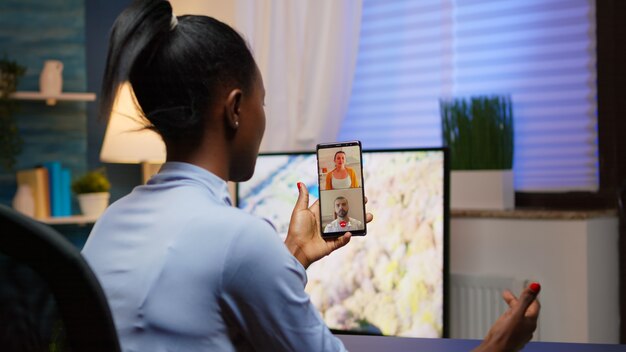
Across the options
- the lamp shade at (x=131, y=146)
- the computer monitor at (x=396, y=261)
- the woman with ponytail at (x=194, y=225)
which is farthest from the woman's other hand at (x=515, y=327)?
the lamp shade at (x=131, y=146)

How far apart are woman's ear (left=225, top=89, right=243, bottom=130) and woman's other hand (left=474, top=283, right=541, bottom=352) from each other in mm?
375

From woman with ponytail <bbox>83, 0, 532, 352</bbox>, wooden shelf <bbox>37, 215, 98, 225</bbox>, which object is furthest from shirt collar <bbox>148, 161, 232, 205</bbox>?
wooden shelf <bbox>37, 215, 98, 225</bbox>

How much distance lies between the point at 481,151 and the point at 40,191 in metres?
1.96

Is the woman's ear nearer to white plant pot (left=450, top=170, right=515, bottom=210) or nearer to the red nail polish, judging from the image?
the red nail polish

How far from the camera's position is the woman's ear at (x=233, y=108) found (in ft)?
3.08

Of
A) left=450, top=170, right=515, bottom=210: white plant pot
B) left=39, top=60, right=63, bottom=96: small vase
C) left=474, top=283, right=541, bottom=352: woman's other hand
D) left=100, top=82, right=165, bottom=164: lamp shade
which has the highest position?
left=39, top=60, right=63, bottom=96: small vase

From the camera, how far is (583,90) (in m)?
2.38

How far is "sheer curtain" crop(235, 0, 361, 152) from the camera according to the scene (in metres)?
2.69

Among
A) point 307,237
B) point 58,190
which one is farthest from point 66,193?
point 307,237

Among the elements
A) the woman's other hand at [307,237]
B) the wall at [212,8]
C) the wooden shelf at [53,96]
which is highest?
the wall at [212,8]

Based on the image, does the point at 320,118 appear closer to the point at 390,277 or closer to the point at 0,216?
the point at 390,277

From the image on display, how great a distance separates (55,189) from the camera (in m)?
3.44

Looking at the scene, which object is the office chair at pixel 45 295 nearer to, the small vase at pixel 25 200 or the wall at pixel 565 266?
the wall at pixel 565 266

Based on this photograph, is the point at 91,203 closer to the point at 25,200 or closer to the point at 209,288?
the point at 25,200
